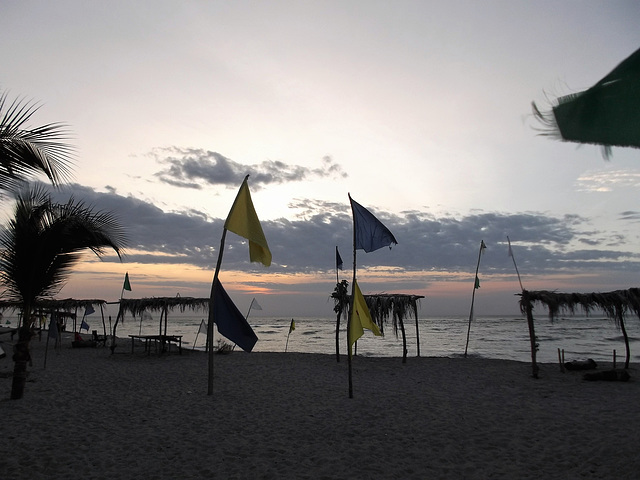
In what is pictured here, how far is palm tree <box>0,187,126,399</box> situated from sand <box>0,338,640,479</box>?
6.00 feet

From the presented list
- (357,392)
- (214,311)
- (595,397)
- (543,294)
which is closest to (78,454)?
(214,311)

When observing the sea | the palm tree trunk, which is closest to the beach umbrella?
the palm tree trunk

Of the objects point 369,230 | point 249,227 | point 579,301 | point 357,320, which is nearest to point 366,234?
point 369,230

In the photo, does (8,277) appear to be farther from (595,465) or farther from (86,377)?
(595,465)

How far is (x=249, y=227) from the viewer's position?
7500 millimetres

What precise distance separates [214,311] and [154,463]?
3187 millimetres

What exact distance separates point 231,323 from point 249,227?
1.90 meters

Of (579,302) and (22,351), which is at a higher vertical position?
(579,302)

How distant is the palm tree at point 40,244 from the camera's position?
22.5 feet

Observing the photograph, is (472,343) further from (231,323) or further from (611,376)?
(231,323)

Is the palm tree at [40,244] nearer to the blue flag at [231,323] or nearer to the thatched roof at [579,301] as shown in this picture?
the blue flag at [231,323]

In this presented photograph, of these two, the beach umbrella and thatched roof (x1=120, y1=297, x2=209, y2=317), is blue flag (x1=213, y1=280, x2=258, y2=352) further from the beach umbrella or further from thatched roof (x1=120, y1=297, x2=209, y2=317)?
thatched roof (x1=120, y1=297, x2=209, y2=317)

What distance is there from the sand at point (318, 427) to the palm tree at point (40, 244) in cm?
183

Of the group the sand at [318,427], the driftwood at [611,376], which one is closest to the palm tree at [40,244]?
the sand at [318,427]
